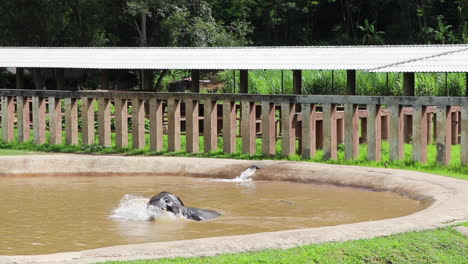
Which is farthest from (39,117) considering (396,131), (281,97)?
(396,131)

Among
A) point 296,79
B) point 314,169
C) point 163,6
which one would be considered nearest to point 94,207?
point 314,169

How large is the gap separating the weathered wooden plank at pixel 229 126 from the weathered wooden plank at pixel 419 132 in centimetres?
357

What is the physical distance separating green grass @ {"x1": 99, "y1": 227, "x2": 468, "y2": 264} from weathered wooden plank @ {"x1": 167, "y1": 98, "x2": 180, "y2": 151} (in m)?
9.59

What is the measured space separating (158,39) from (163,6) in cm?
145

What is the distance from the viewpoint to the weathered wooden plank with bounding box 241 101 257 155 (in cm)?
1619

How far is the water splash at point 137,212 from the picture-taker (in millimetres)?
10164

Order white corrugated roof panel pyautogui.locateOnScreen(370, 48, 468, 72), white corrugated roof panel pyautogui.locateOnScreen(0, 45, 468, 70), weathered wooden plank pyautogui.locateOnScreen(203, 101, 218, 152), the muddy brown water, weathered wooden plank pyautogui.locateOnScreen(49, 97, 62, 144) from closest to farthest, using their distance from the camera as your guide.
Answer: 1. the muddy brown water
2. weathered wooden plank pyautogui.locateOnScreen(203, 101, 218, 152)
3. white corrugated roof panel pyautogui.locateOnScreen(370, 48, 468, 72)
4. weathered wooden plank pyautogui.locateOnScreen(49, 97, 62, 144)
5. white corrugated roof panel pyautogui.locateOnScreen(0, 45, 468, 70)

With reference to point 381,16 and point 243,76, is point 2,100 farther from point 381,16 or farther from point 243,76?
point 381,16

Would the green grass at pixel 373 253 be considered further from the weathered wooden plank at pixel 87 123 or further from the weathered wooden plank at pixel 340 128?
the weathered wooden plank at pixel 87 123

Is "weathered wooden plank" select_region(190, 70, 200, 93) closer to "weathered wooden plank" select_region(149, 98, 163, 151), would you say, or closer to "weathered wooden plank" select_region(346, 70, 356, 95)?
"weathered wooden plank" select_region(346, 70, 356, 95)

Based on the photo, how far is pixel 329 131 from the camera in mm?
15148

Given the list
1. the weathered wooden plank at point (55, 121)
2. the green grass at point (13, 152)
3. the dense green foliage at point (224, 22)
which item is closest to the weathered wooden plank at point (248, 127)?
the green grass at point (13, 152)

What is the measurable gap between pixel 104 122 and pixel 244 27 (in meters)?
25.3

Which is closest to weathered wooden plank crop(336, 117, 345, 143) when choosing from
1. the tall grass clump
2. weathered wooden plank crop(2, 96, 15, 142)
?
weathered wooden plank crop(2, 96, 15, 142)
